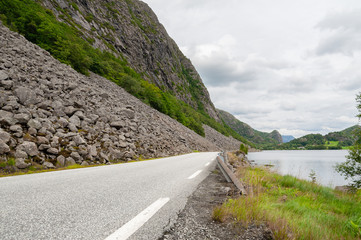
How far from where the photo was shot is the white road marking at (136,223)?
7.06 ft

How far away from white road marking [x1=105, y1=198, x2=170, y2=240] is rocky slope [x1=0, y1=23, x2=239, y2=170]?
6.75m

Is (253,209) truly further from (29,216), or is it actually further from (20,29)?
(20,29)

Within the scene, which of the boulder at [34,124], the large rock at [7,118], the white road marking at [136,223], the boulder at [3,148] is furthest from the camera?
the boulder at [34,124]

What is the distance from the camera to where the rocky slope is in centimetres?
801

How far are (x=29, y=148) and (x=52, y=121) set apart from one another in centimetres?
287

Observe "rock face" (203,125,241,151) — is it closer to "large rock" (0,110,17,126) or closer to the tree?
the tree

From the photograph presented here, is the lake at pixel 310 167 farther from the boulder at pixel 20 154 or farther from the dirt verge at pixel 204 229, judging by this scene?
the boulder at pixel 20 154

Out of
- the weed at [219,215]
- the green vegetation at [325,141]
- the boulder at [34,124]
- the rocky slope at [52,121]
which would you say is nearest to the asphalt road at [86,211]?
the weed at [219,215]

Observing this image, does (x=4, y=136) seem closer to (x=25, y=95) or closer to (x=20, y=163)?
(x=20, y=163)

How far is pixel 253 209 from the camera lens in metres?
2.98

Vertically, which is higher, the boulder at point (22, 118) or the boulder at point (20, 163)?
the boulder at point (22, 118)

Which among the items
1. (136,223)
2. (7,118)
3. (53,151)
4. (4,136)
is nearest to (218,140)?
(53,151)

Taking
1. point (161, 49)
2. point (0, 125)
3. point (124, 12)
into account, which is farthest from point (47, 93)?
point (161, 49)

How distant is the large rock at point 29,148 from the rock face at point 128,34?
46.8 metres
